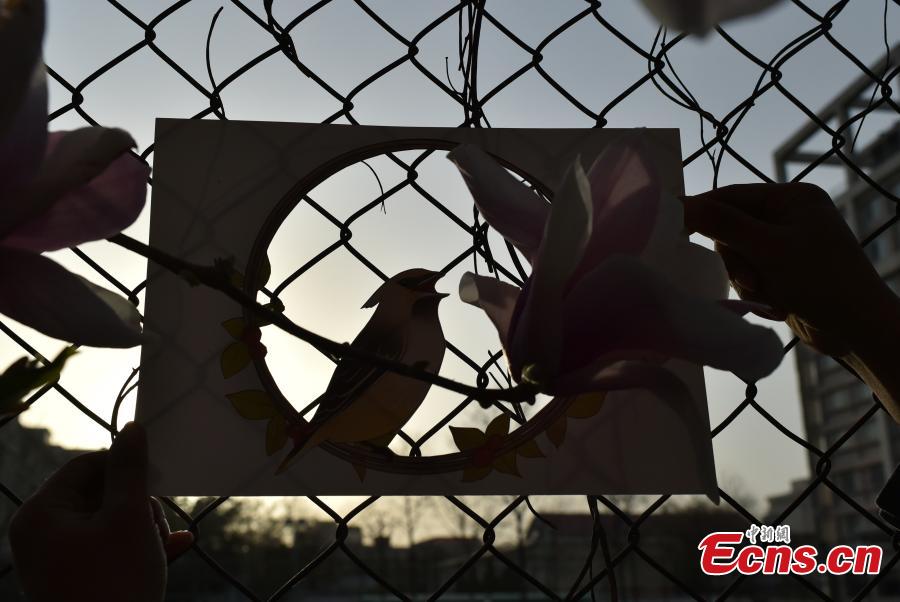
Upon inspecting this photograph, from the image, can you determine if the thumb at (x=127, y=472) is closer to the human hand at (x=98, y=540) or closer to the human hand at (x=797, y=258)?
the human hand at (x=98, y=540)

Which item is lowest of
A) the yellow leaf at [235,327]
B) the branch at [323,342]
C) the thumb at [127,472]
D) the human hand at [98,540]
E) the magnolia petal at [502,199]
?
the human hand at [98,540]

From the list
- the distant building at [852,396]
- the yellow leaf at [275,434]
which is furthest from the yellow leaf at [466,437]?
the distant building at [852,396]

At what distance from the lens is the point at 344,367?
1.48 ft

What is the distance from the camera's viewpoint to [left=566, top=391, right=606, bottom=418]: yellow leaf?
48 cm

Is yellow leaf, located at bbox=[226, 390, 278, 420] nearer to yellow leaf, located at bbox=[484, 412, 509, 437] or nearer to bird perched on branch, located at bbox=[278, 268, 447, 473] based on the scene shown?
bird perched on branch, located at bbox=[278, 268, 447, 473]

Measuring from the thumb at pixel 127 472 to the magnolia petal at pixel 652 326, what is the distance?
0.20 metres

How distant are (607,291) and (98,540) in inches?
9.7

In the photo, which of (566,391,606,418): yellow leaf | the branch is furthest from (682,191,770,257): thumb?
the branch

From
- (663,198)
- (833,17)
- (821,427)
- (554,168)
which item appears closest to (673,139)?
(554,168)

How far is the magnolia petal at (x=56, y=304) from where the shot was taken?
0.27 m

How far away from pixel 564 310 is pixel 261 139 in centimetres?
28

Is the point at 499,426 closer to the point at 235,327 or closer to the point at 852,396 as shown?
the point at 235,327

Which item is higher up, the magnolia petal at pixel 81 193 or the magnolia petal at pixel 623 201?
the magnolia petal at pixel 623 201

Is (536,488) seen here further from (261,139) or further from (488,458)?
(261,139)
